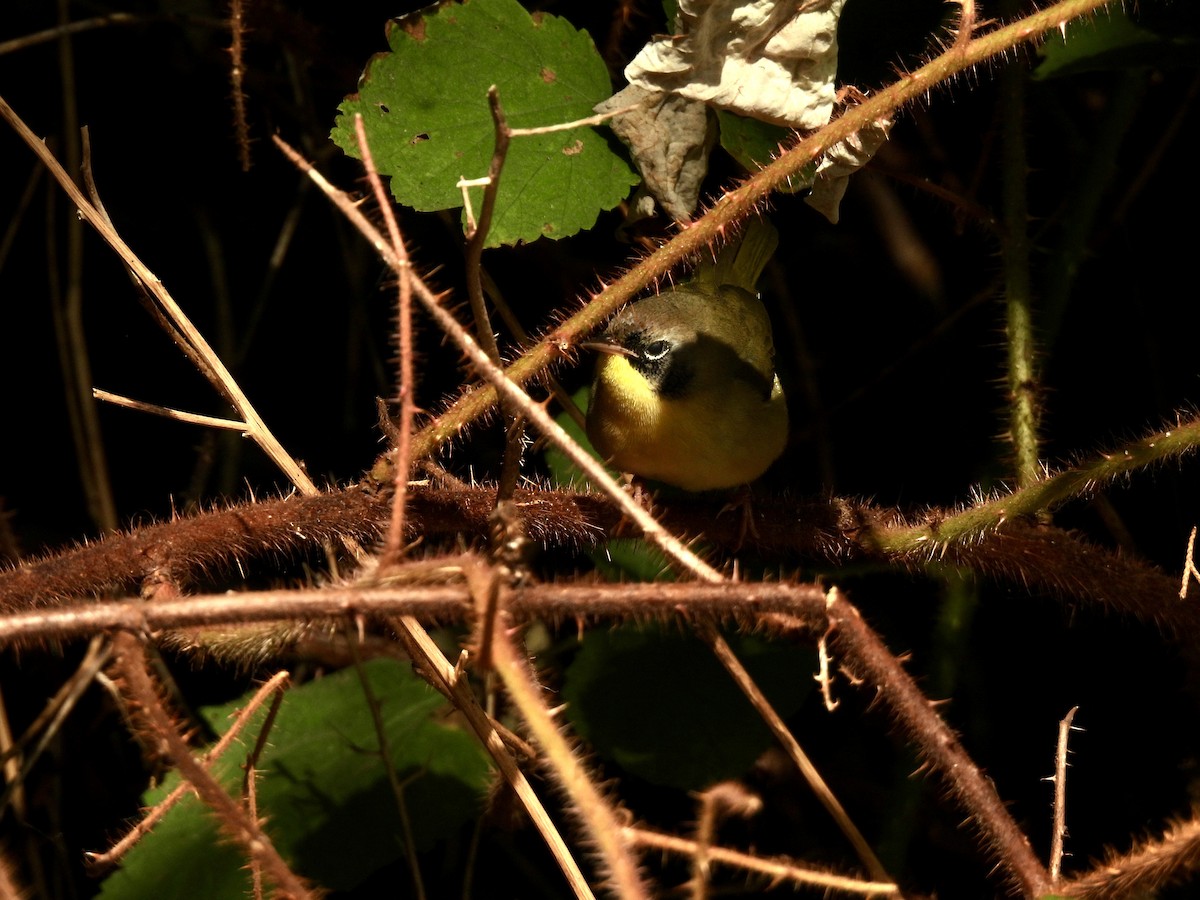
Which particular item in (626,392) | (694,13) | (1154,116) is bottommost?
(626,392)

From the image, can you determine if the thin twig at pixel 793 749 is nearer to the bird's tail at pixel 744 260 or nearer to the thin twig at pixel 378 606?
the thin twig at pixel 378 606

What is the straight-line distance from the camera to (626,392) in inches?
91.0

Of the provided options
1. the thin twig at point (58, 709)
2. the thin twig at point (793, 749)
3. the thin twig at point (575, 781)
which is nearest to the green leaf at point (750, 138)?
the thin twig at point (793, 749)

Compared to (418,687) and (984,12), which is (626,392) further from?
(984,12)

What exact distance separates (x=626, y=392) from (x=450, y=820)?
90 cm

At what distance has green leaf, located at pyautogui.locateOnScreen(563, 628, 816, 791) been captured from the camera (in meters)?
2.03

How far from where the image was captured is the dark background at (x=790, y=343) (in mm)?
2389

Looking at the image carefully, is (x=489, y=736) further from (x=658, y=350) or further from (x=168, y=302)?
(x=658, y=350)

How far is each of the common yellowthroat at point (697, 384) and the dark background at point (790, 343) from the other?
20 centimetres

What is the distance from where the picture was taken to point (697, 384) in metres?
2.33

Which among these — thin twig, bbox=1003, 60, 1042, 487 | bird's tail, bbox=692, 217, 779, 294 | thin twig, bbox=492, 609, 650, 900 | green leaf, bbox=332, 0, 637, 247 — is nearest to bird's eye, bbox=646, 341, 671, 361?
bird's tail, bbox=692, 217, 779, 294

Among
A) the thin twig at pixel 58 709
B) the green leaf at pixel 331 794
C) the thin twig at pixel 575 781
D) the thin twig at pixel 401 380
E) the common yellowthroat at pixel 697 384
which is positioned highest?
the thin twig at pixel 401 380

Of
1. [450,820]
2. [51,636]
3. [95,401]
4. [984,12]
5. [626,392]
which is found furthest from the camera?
[95,401]

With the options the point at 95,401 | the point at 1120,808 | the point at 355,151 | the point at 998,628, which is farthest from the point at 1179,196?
the point at 95,401
